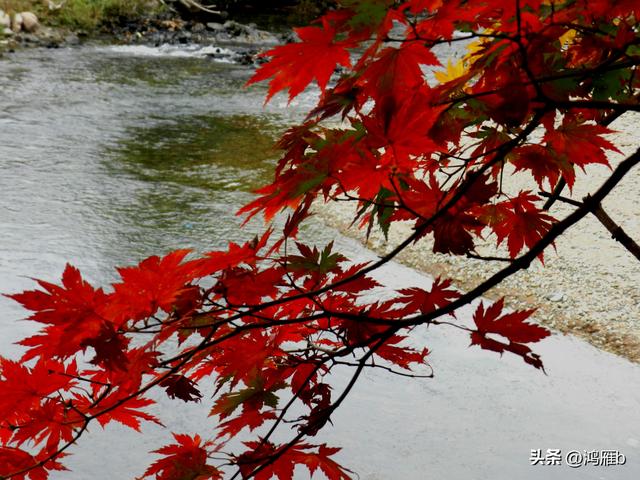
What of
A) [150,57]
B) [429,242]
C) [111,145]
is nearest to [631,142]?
[429,242]

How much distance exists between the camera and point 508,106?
34.8 inches

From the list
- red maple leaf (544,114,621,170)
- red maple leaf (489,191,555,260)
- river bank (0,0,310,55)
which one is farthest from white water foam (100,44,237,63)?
red maple leaf (544,114,621,170)

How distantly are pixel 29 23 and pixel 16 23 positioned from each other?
215 mm

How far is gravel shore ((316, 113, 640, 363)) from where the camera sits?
3654 millimetres

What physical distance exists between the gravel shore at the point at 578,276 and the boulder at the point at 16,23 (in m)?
9.45

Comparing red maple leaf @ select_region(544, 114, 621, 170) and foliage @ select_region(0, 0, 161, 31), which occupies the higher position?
foliage @ select_region(0, 0, 161, 31)

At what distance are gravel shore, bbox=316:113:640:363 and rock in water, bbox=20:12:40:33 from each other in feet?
31.1

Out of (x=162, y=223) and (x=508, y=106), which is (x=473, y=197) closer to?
(x=508, y=106)

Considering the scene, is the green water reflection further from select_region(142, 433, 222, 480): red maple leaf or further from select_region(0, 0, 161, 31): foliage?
select_region(0, 0, 161, 31): foliage

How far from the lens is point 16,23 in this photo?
1229cm

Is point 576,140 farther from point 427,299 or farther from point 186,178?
point 186,178

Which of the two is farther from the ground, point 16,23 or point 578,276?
point 16,23

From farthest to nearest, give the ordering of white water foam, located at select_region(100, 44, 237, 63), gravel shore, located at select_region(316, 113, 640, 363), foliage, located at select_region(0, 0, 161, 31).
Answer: foliage, located at select_region(0, 0, 161, 31), white water foam, located at select_region(100, 44, 237, 63), gravel shore, located at select_region(316, 113, 640, 363)

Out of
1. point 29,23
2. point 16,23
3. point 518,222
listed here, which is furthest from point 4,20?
point 518,222
